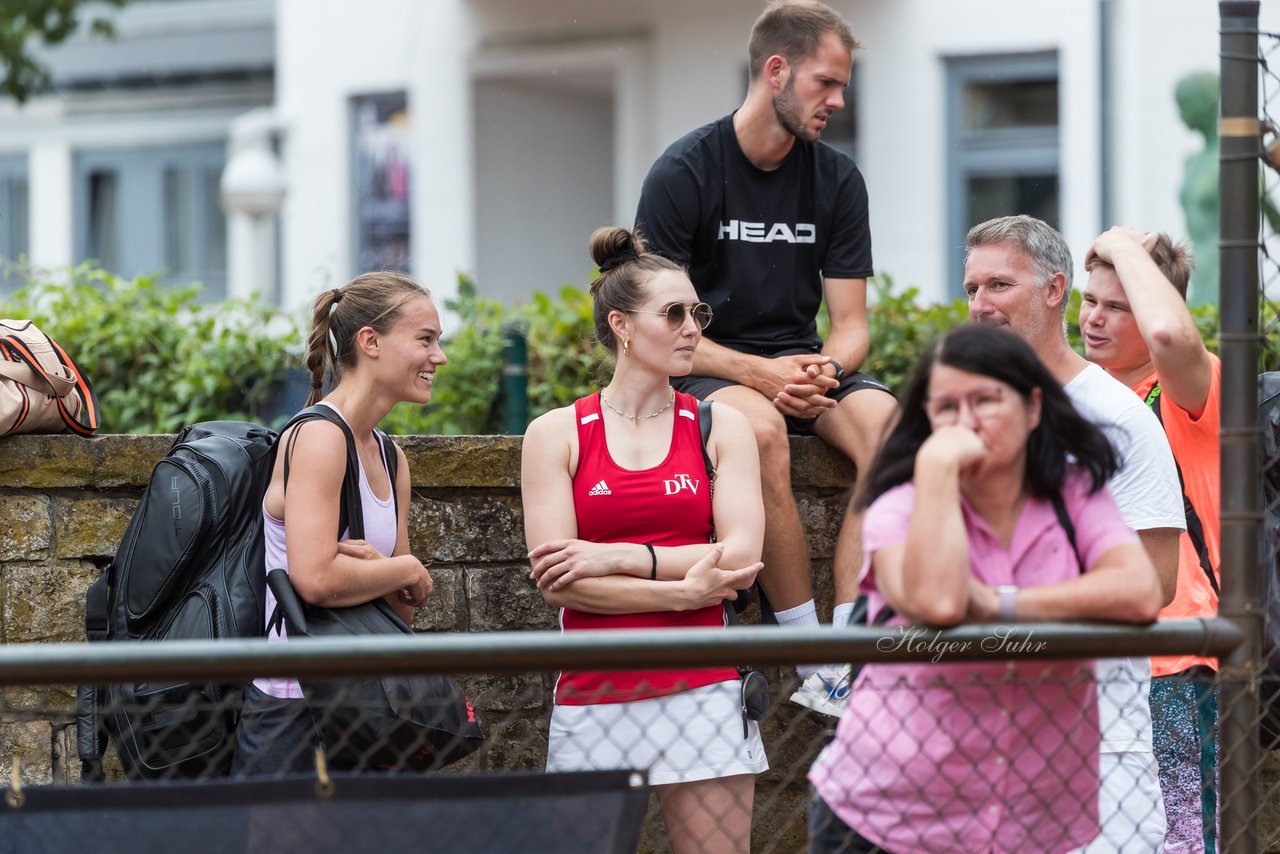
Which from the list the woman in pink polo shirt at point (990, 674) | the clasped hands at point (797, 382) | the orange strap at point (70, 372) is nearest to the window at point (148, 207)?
the orange strap at point (70, 372)

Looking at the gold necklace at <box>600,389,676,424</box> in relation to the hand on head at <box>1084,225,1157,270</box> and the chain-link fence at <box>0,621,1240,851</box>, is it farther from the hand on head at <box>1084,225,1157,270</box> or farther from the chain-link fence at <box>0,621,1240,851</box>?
the hand on head at <box>1084,225,1157,270</box>

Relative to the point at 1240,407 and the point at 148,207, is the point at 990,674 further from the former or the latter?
the point at 148,207

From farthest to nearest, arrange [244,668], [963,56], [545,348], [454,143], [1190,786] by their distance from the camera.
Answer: [454,143]
[963,56]
[545,348]
[1190,786]
[244,668]

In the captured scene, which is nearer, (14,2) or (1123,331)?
(1123,331)

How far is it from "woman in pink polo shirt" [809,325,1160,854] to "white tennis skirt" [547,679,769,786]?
2.29ft

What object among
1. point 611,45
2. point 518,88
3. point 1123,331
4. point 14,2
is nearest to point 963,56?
point 611,45

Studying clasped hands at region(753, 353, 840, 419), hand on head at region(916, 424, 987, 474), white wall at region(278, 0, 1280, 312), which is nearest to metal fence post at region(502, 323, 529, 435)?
clasped hands at region(753, 353, 840, 419)

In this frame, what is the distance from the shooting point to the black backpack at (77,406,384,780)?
138 inches

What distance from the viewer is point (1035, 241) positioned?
3697 mm

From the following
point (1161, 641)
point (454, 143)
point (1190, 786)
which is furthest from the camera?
point (454, 143)

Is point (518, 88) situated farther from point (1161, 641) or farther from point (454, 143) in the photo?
point (1161, 641)

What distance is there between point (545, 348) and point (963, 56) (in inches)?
292

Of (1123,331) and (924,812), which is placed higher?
(1123,331)

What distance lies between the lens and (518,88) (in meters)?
13.2
